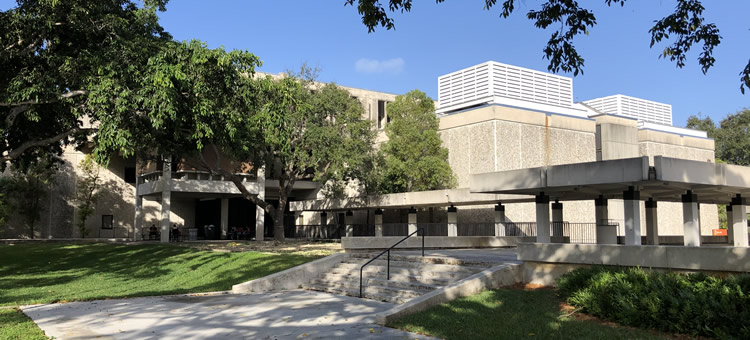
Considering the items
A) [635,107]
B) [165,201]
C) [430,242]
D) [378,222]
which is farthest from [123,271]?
[635,107]

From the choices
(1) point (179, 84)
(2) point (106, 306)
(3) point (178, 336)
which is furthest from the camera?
(1) point (179, 84)

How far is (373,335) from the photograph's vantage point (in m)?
9.52

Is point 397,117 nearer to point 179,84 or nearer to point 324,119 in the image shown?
point 324,119

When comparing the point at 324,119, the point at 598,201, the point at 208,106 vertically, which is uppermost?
the point at 324,119

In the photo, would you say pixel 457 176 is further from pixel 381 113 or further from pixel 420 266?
pixel 420 266

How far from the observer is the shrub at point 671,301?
830 centimetres

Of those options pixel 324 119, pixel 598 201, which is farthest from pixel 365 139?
pixel 598 201

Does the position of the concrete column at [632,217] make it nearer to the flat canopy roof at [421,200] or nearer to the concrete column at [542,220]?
the concrete column at [542,220]

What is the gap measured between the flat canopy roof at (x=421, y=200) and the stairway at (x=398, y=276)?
12.4m

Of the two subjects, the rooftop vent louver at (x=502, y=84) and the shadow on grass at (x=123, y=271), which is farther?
the rooftop vent louver at (x=502, y=84)

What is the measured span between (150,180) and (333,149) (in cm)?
1805

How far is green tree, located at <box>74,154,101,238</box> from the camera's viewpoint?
150ft

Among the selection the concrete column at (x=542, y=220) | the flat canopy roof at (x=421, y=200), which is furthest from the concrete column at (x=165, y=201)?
the concrete column at (x=542, y=220)

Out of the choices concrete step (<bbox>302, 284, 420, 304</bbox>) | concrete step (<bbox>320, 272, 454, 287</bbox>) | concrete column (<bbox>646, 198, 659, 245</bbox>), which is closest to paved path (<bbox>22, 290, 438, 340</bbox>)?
concrete step (<bbox>302, 284, 420, 304</bbox>)
